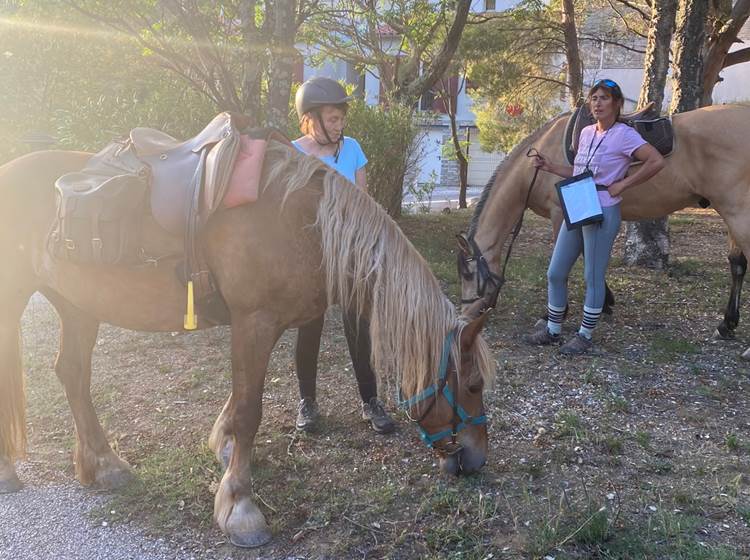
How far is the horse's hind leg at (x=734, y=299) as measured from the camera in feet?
14.4

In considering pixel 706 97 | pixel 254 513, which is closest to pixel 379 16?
pixel 706 97

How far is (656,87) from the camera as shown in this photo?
19.7ft

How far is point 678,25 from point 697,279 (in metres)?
2.71

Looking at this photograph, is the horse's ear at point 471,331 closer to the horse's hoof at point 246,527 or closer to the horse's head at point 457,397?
the horse's head at point 457,397

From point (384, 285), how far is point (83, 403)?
65.5 inches

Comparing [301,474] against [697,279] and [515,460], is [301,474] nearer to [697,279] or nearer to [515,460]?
[515,460]

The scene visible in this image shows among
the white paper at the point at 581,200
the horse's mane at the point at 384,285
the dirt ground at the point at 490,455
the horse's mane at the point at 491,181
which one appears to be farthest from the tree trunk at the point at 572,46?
the horse's mane at the point at 384,285

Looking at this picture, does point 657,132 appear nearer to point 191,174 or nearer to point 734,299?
point 734,299

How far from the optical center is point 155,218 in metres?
2.22

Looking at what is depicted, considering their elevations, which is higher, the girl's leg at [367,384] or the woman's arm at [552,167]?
the woman's arm at [552,167]

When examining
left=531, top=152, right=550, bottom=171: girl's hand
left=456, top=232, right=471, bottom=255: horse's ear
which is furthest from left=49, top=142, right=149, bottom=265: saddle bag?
left=531, top=152, right=550, bottom=171: girl's hand

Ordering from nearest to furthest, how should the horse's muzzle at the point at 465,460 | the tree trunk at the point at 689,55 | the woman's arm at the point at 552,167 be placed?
the horse's muzzle at the point at 465,460 → the woman's arm at the point at 552,167 → the tree trunk at the point at 689,55

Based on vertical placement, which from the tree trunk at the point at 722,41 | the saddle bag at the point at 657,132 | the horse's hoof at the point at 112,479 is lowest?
the horse's hoof at the point at 112,479

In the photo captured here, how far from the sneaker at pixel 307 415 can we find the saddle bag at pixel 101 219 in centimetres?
132
